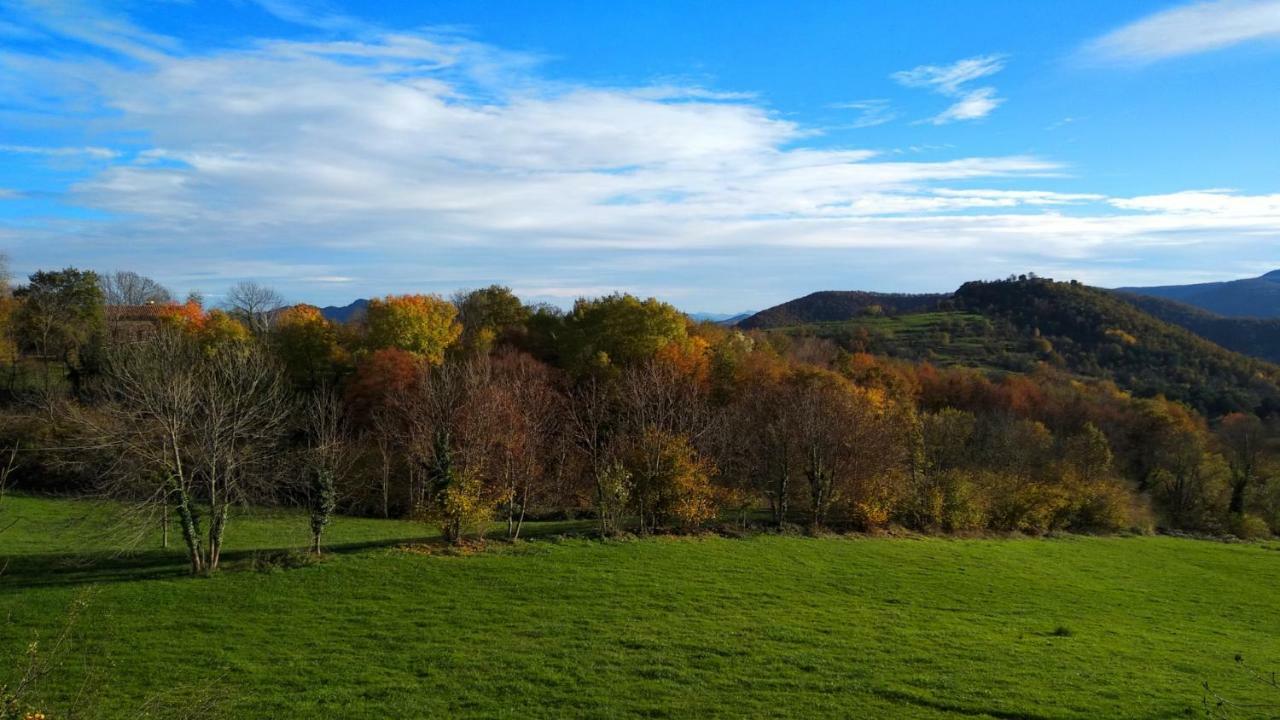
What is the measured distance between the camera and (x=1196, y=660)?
20312mm

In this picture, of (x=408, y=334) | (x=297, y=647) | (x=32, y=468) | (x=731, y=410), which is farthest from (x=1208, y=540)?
(x=32, y=468)

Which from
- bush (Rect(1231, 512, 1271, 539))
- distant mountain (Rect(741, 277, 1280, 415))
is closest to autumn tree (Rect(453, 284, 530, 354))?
bush (Rect(1231, 512, 1271, 539))

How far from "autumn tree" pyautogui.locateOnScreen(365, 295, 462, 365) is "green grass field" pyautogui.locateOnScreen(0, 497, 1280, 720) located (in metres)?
28.0

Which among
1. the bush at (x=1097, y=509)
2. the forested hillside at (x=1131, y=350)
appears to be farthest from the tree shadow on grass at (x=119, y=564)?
the forested hillside at (x=1131, y=350)

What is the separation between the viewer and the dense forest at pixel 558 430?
29594 millimetres

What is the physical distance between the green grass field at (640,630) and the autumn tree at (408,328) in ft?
91.7

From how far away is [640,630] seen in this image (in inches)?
800

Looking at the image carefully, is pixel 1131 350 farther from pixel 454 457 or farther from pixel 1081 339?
pixel 454 457

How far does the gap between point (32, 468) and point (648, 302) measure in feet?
147

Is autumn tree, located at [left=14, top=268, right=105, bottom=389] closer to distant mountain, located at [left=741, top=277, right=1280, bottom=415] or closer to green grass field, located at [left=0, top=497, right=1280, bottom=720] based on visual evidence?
green grass field, located at [left=0, top=497, right=1280, bottom=720]

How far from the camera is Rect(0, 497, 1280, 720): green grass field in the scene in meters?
15.9

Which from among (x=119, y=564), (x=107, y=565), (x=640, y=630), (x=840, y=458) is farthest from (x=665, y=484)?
(x=107, y=565)

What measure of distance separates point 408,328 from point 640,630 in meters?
44.8

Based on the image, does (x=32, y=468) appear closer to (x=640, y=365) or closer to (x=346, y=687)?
(x=640, y=365)
